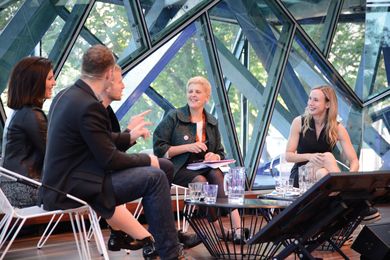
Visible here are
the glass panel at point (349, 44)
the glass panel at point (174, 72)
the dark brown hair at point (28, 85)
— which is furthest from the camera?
the glass panel at point (349, 44)

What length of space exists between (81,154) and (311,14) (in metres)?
5.84

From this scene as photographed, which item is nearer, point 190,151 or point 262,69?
point 190,151

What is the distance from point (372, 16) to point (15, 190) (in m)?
6.61

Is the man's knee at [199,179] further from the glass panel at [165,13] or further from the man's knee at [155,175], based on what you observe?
the glass panel at [165,13]

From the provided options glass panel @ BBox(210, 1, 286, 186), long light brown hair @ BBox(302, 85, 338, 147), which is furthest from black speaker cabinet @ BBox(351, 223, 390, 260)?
glass panel @ BBox(210, 1, 286, 186)

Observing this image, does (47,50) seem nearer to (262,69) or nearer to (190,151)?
(190,151)

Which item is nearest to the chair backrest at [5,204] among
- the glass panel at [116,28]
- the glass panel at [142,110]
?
the glass panel at [116,28]

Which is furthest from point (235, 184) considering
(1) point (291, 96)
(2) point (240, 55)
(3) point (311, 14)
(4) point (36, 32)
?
(3) point (311, 14)

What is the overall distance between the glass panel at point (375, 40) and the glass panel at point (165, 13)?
2976 mm

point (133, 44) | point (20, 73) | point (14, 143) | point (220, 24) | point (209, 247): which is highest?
point (220, 24)

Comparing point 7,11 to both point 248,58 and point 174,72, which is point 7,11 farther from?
point 248,58

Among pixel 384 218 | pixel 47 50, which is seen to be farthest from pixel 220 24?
pixel 384 218

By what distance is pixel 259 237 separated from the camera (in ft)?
9.23

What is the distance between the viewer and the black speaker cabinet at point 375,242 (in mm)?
3418
